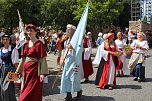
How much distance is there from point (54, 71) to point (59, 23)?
1848 cm

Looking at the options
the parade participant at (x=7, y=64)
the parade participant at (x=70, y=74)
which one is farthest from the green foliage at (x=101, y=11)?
the parade participant at (x=7, y=64)

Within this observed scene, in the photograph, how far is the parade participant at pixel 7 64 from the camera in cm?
770

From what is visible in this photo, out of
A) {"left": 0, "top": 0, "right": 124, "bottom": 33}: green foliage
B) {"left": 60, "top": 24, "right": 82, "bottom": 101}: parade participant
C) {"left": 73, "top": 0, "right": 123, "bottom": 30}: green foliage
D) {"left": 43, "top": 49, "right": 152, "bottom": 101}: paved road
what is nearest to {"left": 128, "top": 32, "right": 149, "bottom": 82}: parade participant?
{"left": 43, "top": 49, "right": 152, "bottom": 101}: paved road

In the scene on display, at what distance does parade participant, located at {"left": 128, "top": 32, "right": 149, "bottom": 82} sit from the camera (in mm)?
11031

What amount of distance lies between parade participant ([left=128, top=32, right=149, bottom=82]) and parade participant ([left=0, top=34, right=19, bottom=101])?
4490mm

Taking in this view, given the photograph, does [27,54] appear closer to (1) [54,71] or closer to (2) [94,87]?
(2) [94,87]

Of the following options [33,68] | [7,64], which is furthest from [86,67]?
[33,68]

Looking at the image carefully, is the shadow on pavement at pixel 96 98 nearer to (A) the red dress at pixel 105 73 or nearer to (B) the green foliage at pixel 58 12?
(A) the red dress at pixel 105 73

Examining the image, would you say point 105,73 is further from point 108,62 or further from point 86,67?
point 86,67

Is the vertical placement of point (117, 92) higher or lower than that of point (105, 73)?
lower

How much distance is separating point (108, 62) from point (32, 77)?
3687 mm

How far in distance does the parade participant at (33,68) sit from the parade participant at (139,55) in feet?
A: 16.5

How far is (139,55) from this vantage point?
1120cm

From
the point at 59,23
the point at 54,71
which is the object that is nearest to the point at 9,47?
the point at 54,71
